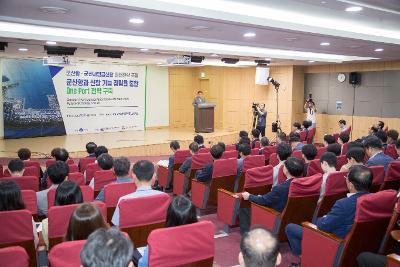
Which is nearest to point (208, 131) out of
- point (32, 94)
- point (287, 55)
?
point (287, 55)

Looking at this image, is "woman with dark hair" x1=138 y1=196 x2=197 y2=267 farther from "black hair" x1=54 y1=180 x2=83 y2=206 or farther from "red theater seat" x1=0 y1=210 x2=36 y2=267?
"red theater seat" x1=0 y1=210 x2=36 y2=267

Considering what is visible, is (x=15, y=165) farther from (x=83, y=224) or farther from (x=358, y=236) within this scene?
(x=358, y=236)

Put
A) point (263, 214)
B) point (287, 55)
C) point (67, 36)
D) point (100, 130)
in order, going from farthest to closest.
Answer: point (100, 130), point (287, 55), point (67, 36), point (263, 214)

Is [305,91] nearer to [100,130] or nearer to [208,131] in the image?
[208,131]

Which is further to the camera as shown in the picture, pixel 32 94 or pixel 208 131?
pixel 208 131

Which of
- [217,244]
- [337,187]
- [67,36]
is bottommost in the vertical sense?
[217,244]

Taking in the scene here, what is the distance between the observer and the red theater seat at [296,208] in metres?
3.65

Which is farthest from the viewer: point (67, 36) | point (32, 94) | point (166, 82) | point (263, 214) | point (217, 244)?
point (166, 82)

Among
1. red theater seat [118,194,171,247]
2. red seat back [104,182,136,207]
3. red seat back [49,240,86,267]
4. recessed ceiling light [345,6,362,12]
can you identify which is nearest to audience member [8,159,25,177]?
red seat back [104,182,136,207]

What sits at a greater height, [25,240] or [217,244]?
[25,240]

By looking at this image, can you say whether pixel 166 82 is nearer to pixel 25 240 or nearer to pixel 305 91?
pixel 305 91

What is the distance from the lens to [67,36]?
7.37m

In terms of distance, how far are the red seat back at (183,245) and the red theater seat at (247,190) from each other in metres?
1.78

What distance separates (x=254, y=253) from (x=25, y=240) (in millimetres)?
1982
